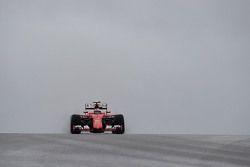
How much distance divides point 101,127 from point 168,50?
3.94 ft

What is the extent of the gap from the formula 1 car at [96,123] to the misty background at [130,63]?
24 centimetres

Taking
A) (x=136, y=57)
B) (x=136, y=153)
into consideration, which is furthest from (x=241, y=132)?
(x=136, y=153)

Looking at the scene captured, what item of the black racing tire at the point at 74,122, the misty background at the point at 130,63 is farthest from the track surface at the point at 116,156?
the misty background at the point at 130,63

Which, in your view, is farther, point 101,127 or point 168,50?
point 168,50

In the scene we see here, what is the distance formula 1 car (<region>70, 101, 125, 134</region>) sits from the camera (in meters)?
4.85

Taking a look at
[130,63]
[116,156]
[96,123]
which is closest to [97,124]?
[96,123]

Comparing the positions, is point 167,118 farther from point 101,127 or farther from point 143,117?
point 101,127

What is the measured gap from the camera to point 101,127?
4.86 metres

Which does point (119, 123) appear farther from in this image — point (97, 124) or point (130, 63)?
point (130, 63)

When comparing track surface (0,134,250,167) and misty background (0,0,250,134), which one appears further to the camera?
misty background (0,0,250,134)

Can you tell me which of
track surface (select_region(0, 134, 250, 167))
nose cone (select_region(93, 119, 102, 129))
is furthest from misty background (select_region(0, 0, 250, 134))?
track surface (select_region(0, 134, 250, 167))

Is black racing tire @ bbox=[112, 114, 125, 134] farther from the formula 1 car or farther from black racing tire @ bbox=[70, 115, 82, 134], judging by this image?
black racing tire @ bbox=[70, 115, 82, 134]

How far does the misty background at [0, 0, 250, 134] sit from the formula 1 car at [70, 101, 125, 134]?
24 cm

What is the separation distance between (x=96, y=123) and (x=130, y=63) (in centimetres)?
84
